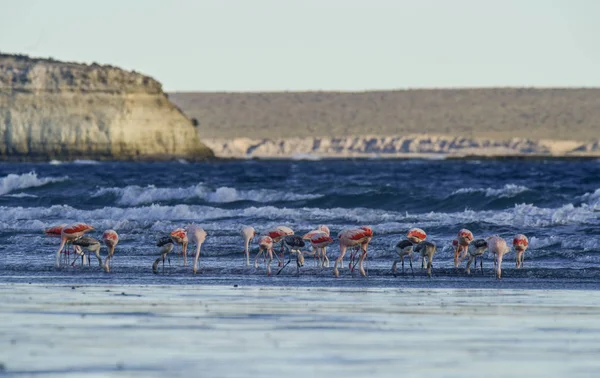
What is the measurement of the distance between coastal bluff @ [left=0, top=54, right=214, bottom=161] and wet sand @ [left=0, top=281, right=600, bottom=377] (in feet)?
349

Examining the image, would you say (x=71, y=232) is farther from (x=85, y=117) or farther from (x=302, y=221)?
(x=85, y=117)

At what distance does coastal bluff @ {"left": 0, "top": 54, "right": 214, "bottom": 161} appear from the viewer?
122 meters

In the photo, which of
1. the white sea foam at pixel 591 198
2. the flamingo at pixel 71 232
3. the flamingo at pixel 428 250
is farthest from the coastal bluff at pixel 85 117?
the flamingo at pixel 428 250

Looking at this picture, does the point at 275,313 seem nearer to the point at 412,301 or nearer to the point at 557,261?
the point at 412,301

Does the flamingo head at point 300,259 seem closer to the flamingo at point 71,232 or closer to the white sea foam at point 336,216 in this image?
the flamingo at point 71,232

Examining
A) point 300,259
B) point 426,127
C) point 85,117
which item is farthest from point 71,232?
point 426,127

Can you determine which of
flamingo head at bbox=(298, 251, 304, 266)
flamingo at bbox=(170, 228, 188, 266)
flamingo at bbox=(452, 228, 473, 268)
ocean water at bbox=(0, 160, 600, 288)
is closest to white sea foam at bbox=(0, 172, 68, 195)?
ocean water at bbox=(0, 160, 600, 288)

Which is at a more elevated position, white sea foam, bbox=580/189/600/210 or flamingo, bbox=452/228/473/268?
white sea foam, bbox=580/189/600/210

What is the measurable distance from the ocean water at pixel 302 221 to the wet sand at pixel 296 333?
2607mm

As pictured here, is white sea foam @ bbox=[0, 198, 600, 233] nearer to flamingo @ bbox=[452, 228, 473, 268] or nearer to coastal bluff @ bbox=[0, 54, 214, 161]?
flamingo @ bbox=[452, 228, 473, 268]

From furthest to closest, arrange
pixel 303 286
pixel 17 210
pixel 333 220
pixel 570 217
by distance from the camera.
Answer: pixel 17 210, pixel 333 220, pixel 570 217, pixel 303 286

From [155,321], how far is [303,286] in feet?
16.9

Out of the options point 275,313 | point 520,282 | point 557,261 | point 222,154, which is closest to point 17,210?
point 557,261

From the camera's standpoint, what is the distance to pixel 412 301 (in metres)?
15.7
